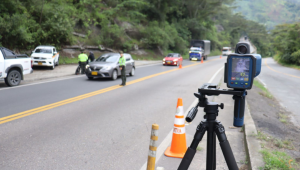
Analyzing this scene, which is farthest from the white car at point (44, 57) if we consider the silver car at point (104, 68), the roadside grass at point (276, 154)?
the roadside grass at point (276, 154)

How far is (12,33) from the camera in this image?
21562 mm

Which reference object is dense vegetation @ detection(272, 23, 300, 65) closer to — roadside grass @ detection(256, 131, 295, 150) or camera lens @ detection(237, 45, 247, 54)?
roadside grass @ detection(256, 131, 295, 150)

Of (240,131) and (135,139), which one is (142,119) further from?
(240,131)

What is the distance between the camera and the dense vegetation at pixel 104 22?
75.7 ft

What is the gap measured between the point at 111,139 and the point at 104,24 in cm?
3135

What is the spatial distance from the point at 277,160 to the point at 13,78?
12.3m

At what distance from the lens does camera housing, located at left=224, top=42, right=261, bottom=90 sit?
2.89 metres

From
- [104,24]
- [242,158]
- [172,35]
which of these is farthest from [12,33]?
[172,35]

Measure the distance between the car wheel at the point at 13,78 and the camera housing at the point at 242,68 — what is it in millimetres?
12313

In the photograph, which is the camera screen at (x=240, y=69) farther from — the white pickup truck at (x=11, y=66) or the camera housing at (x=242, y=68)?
Answer: the white pickup truck at (x=11, y=66)

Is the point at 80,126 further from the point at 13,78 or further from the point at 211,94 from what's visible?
the point at 13,78

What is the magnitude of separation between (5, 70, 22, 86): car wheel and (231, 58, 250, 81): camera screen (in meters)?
12.3

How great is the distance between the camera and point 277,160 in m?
4.34

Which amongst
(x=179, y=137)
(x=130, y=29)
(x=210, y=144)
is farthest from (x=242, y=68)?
(x=130, y=29)
